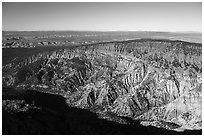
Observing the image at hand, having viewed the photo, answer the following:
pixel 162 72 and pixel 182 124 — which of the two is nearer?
pixel 182 124

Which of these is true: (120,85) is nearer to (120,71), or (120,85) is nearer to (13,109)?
(120,71)

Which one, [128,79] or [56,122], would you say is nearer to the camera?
[56,122]

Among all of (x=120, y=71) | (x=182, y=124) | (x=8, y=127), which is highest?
(x=120, y=71)

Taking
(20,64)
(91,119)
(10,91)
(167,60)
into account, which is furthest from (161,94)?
(20,64)

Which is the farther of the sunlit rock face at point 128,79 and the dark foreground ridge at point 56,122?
the sunlit rock face at point 128,79

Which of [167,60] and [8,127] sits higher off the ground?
[167,60]
